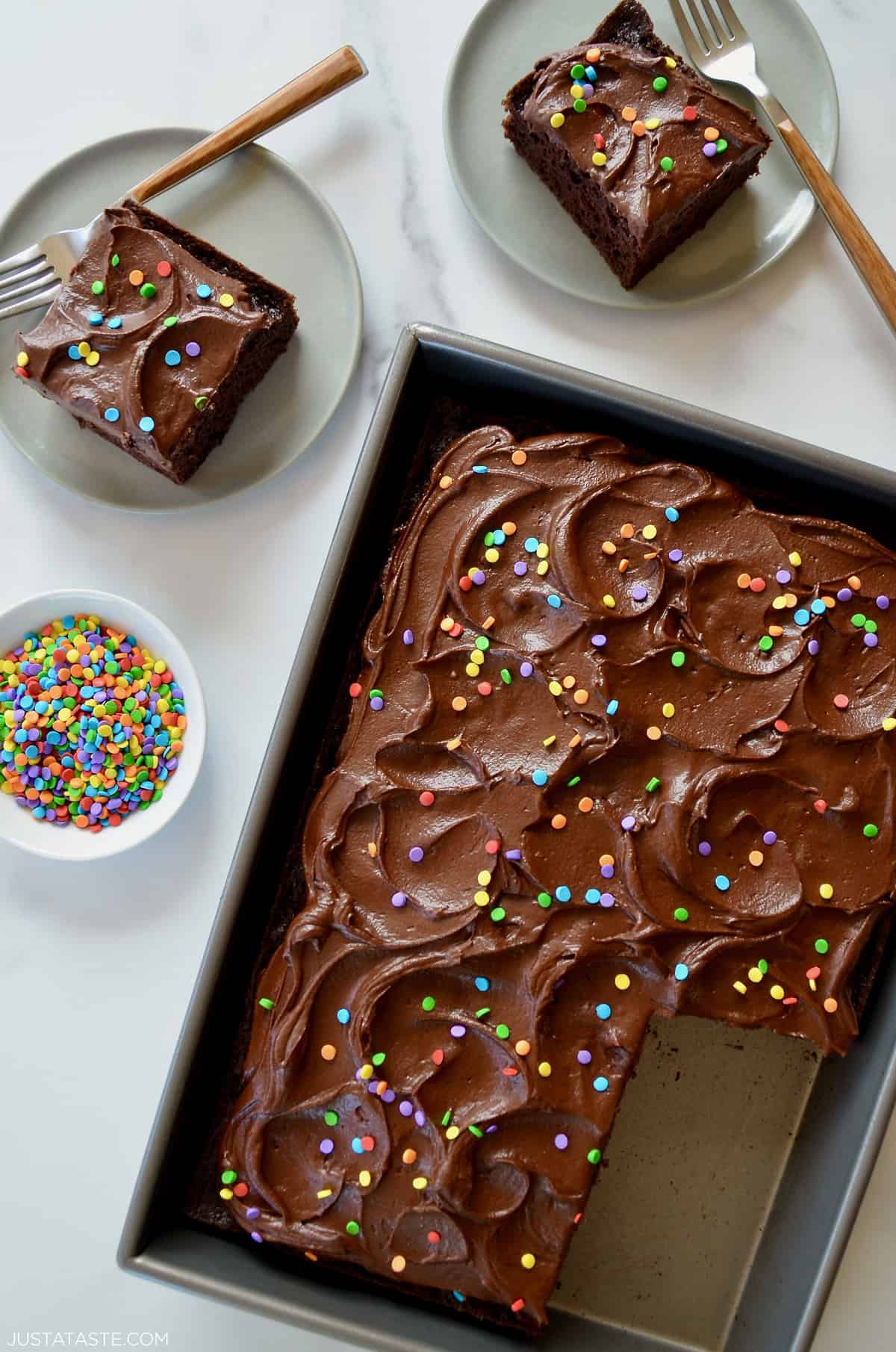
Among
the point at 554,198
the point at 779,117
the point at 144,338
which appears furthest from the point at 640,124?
Result: the point at 144,338

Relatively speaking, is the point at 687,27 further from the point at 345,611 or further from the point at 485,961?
the point at 485,961

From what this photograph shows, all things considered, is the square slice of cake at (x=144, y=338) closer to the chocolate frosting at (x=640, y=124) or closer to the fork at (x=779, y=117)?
the chocolate frosting at (x=640, y=124)

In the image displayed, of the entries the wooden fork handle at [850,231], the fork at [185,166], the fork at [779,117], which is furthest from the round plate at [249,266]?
the wooden fork handle at [850,231]

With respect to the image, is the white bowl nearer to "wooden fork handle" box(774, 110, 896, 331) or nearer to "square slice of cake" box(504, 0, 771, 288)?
"square slice of cake" box(504, 0, 771, 288)

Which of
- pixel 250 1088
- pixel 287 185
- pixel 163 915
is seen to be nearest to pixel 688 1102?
pixel 250 1088

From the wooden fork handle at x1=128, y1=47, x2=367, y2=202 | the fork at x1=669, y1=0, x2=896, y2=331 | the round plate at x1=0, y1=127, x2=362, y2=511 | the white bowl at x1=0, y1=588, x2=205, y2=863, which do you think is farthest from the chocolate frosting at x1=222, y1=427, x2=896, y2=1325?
the wooden fork handle at x1=128, y1=47, x2=367, y2=202

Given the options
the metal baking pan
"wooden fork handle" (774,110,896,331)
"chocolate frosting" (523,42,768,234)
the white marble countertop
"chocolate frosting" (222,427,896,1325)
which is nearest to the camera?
"chocolate frosting" (222,427,896,1325)
